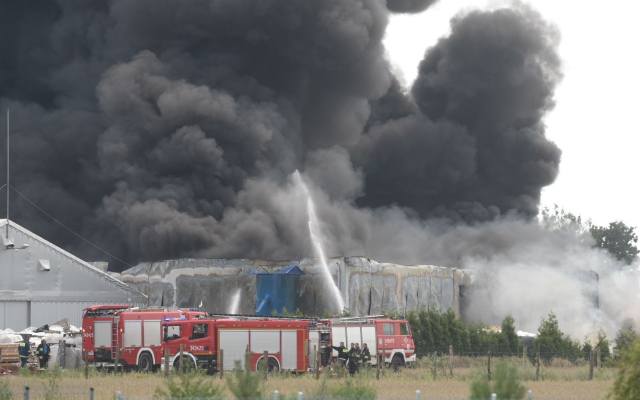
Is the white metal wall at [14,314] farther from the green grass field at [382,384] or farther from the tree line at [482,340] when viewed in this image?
the tree line at [482,340]

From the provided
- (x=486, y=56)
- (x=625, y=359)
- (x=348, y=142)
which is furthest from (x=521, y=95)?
(x=625, y=359)

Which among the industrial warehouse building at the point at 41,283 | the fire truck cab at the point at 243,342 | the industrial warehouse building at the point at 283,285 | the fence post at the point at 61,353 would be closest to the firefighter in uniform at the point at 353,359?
the fire truck cab at the point at 243,342

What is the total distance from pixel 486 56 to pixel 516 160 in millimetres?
7374

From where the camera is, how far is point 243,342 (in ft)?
133

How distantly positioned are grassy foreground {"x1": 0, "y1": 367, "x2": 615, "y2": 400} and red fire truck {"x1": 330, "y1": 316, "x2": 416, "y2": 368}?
2.76 metres

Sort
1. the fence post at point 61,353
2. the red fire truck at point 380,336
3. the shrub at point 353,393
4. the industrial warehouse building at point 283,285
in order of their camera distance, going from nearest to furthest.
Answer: the shrub at point 353,393, the red fire truck at point 380,336, the fence post at point 61,353, the industrial warehouse building at point 283,285

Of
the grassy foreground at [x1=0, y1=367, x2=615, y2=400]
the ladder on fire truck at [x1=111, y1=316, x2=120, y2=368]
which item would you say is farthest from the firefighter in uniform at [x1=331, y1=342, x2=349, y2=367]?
the ladder on fire truck at [x1=111, y1=316, x2=120, y2=368]

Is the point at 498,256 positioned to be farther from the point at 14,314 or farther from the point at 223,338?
the point at 223,338

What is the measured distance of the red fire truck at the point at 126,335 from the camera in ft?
139

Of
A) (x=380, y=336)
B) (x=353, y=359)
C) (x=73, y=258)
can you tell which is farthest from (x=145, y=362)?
(x=73, y=258)

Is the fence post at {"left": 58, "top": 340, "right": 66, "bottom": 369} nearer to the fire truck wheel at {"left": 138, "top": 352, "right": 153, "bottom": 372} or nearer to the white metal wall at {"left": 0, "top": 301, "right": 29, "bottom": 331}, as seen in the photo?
the fire truck wheel at {"left": 138, "top": 352, "right": 153, "bottom": 372}

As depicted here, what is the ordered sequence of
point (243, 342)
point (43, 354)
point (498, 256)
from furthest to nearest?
point (498, 256) < point (43, 354) < point (243, 342)

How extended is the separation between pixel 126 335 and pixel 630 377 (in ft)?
82.2

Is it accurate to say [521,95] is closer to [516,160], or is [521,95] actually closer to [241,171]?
[516,160]
